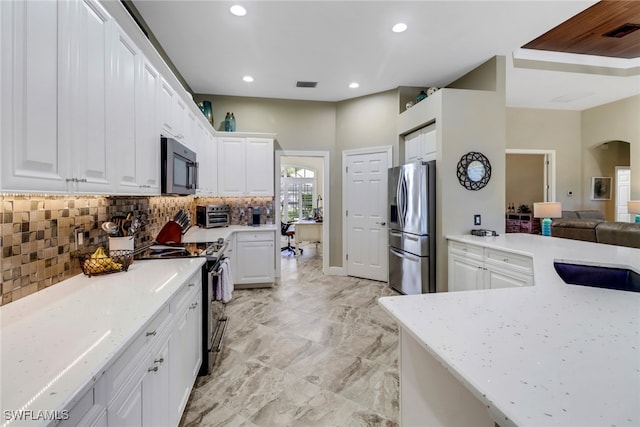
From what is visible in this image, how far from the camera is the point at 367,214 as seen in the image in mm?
4660

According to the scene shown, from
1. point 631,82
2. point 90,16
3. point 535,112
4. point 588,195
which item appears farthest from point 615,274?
point 588,195

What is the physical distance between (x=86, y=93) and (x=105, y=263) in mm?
943

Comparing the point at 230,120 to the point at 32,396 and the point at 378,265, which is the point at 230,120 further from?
the point at 32,396

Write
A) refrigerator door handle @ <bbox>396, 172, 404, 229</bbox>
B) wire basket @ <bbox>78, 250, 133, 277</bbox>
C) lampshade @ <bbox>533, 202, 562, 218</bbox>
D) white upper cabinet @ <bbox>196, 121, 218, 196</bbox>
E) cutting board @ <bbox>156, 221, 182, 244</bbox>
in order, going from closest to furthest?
wire basket @ <bbox>78, 250, 133, 277</bbox> → cutting board @ <bbox>156, 221, 182, 244</bbox> → white upper cabinet @ <bbox>196, 121, 218, 196</bbox> → refrigerator door handle @ <bbox>396, 172, 404, 229</bbox> → lampshade @ <bbox>533, 202, 562, 218</bbox>

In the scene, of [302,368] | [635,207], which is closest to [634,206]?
[635,207]

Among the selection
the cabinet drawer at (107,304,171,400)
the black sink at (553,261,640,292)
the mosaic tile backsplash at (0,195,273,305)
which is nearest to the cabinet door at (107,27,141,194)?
the mosaic tile backsplash at (0,195,273,305)

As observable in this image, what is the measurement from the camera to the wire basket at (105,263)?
5.31 ft

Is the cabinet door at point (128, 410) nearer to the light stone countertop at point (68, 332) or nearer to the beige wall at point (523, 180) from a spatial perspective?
the light stone countertop at point (68, 332)

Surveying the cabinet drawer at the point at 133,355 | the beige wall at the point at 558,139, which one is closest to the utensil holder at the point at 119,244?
the cabinet drawer at the point at 133,355

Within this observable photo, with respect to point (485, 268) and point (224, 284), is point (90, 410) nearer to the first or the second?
point (224, 284)

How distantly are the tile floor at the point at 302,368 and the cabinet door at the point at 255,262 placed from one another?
38 centimetres

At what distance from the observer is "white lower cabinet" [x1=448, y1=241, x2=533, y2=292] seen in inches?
93.8

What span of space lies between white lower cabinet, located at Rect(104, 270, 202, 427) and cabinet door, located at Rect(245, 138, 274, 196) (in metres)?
2.60

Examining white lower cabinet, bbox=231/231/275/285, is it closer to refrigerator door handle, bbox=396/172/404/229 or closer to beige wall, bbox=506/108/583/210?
refrigerator door handle, bbox=396/172/404/229
